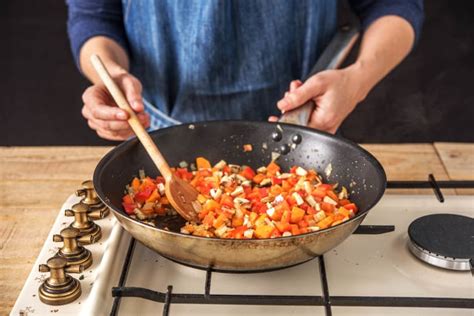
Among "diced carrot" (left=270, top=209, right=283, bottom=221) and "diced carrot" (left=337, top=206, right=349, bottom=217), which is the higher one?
"diced carrot" (left=270, top=209, right=283, bottom=221)

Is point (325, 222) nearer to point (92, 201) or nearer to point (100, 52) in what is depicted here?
point (92, 201)

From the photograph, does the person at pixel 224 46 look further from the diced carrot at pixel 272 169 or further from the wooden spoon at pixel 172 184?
the wooden spoon at pixel 172 184

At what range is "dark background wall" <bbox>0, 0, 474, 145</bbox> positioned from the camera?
7.63 feet

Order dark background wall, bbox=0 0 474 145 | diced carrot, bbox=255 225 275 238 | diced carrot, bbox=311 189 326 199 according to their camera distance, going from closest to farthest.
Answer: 1. diced carrot, bbox=255 225 275 238
2. diced carrot, bbox=311 189 326 199
3. dark background wall, bbox=0 0 474 145

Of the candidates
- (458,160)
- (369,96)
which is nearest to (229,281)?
(458,160)

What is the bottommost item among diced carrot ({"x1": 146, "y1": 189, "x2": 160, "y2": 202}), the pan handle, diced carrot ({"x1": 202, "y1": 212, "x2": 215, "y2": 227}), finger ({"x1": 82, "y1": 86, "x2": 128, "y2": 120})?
diced carrot ({"x1": 146, "y1": 189, "x2": 160, "y2": 202})

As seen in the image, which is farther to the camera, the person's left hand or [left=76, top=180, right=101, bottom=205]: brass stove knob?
the person's left hand

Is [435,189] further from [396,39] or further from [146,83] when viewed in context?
[146,83]

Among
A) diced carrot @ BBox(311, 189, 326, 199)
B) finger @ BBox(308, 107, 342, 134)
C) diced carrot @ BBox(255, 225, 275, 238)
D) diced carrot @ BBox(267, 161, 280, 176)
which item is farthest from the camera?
finger @ BBox(308, 107, 342, 134)

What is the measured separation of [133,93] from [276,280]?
41 centimetres

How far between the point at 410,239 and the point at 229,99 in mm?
606

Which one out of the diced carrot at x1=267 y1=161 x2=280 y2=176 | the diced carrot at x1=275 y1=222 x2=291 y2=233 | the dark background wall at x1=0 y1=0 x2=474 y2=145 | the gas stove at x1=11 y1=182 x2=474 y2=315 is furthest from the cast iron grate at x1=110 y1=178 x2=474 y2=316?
the dark background wall at x1=0 y1=0 x2=474 y2=145

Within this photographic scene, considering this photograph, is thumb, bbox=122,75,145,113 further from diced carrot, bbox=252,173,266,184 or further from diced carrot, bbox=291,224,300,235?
diced carrot, bbox=291,224,300,235

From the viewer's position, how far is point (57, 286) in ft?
3.02
